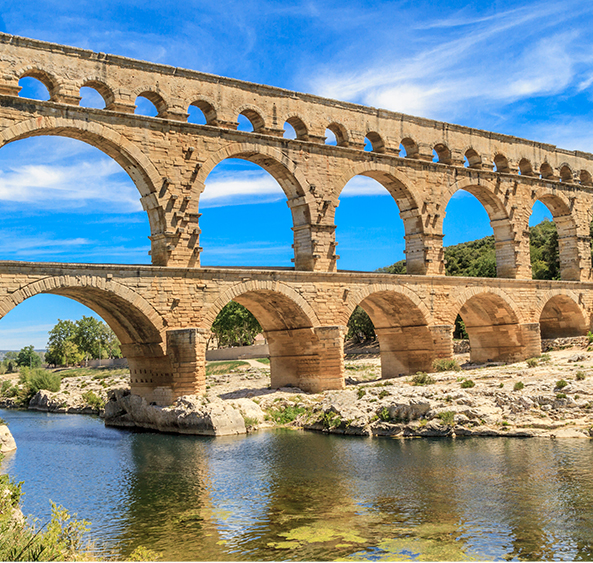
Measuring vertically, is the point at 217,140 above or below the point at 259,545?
above

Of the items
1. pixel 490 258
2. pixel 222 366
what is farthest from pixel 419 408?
pixel 490 258

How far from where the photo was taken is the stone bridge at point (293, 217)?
2071 cm

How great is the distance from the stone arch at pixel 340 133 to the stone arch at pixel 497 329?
9.31m

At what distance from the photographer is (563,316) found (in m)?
35.3

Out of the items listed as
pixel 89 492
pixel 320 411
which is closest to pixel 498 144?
pixel 320 411

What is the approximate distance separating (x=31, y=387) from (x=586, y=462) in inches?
1188

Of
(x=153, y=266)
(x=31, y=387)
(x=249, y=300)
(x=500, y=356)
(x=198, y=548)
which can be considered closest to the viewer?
(x=198, y=548)

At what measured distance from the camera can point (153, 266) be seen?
21.1 m

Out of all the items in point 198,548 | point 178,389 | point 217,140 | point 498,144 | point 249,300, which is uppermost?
point 498,144

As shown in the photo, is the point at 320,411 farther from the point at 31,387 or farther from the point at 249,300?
the point at 31,387

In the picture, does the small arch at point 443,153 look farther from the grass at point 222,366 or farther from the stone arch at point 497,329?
the grass at point 222,366

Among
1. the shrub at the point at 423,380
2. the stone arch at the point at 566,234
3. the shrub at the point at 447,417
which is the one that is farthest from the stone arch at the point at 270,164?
the stone arch at the point at 566,234

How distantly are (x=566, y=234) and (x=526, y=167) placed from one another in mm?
4894

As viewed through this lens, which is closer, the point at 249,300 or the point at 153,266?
the point at 153,266
